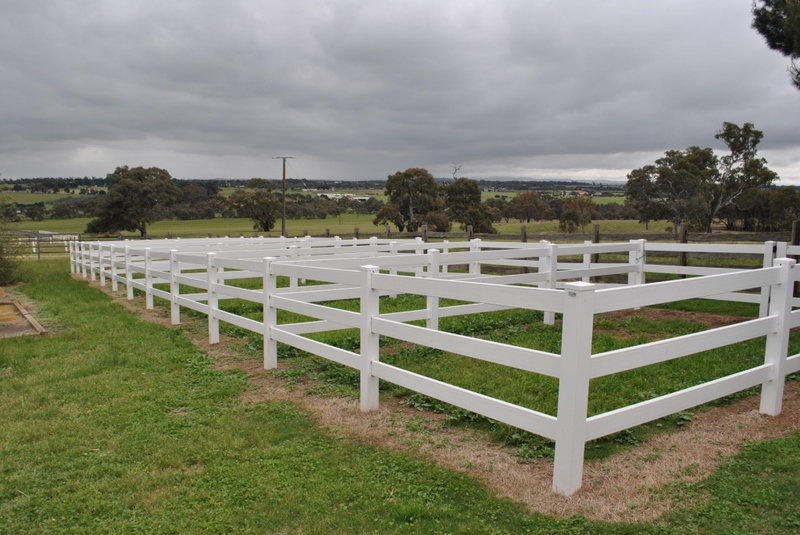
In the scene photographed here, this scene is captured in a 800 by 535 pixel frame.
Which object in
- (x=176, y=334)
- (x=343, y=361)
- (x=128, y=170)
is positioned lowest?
(x=176, y=334)

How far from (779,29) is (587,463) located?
10.3 metres

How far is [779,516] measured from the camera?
3018mm

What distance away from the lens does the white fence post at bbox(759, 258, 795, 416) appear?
458 cm

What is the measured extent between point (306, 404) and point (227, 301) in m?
6.83

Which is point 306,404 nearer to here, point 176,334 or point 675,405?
point 675,405

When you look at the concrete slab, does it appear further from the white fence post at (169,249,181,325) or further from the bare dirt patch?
the bare dirt patch

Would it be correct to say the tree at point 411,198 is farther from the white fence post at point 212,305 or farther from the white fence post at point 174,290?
the white fence post at point 212,305

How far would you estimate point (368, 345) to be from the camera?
16.0ft

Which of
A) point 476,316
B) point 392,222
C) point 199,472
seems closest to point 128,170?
point 392,222

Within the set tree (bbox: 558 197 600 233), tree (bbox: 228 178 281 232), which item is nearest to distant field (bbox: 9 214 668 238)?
tree (bbox: 558 197 600 233)

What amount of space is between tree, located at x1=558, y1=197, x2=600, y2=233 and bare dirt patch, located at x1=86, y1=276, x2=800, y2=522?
48277 mm

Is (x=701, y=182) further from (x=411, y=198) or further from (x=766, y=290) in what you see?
(x=766, y=290)

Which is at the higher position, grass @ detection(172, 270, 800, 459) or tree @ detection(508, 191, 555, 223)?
tree @ detection(508, 191, 555, 223)

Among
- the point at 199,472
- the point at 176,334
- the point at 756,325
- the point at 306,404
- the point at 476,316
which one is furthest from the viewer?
the point at 476,316
